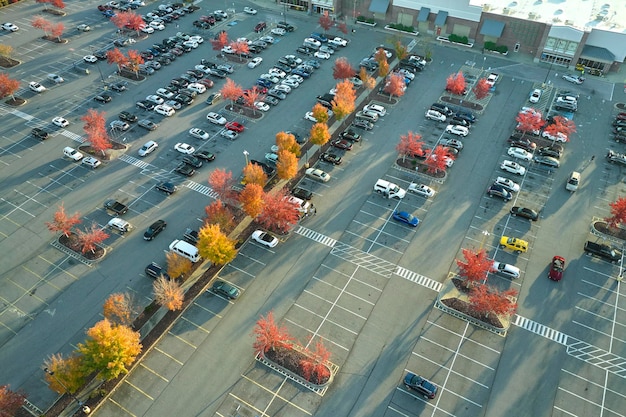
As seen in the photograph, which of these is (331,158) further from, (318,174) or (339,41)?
(339,41)

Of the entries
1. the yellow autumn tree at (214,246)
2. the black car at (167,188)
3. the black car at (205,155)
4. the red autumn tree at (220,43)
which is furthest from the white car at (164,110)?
the yellow autumn tree at (214,246)

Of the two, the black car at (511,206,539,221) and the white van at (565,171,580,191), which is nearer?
the black car at (511,206,539,221)

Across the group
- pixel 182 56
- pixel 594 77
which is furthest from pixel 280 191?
pixel 594 77

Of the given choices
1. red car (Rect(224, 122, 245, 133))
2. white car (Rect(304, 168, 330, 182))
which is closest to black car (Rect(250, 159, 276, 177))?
white car (Rect(304, 168, 330, 182))

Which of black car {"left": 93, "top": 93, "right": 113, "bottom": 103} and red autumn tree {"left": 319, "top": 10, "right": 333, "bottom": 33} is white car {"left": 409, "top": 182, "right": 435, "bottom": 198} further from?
black car {"left": 93, "top": 93, "right": 113, "bottom": 103}

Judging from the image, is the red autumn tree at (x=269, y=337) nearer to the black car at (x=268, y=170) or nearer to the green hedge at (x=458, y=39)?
the black car at (x=268, y=170)
